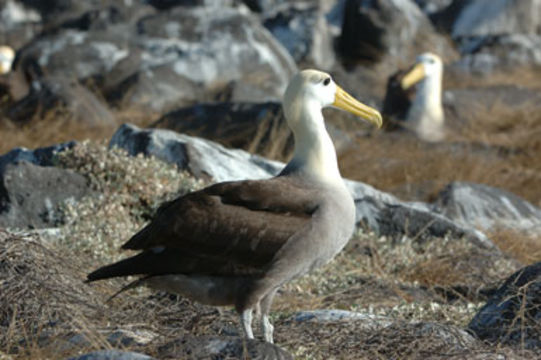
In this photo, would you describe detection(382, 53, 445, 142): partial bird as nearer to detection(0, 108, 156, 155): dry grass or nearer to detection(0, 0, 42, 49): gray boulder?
detection(0, 108, 156, 155): dry grass

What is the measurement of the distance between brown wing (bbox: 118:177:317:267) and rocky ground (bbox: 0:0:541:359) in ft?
1.13

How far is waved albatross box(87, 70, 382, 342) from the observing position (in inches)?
137

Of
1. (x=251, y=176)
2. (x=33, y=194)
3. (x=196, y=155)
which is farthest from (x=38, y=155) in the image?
(x=251, y=176)

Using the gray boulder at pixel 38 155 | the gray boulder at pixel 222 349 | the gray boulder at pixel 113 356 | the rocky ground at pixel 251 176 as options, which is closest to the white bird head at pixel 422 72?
the rocky ground at pixel 251 176

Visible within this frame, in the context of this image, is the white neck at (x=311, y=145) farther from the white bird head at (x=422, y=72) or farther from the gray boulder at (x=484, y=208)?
the white bird head at (x=422, y=72)

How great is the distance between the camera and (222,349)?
2.96 meters

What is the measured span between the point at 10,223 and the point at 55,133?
328cm

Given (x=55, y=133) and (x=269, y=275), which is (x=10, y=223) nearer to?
(x=269, y=275)

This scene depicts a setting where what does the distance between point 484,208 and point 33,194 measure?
341cm

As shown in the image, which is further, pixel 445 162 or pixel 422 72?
pixel 422 72

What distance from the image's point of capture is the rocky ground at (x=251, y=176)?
3.57 metres

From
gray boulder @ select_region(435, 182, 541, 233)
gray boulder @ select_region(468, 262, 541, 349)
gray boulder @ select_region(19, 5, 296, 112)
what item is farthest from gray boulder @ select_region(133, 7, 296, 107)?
gray boulder @ select_region(468, 262, 541, 349)

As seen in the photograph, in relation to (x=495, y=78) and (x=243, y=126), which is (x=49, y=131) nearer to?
(x=243, y=126)

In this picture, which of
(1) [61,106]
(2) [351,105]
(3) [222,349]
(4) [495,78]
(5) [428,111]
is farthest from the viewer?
(4) [495,78]
